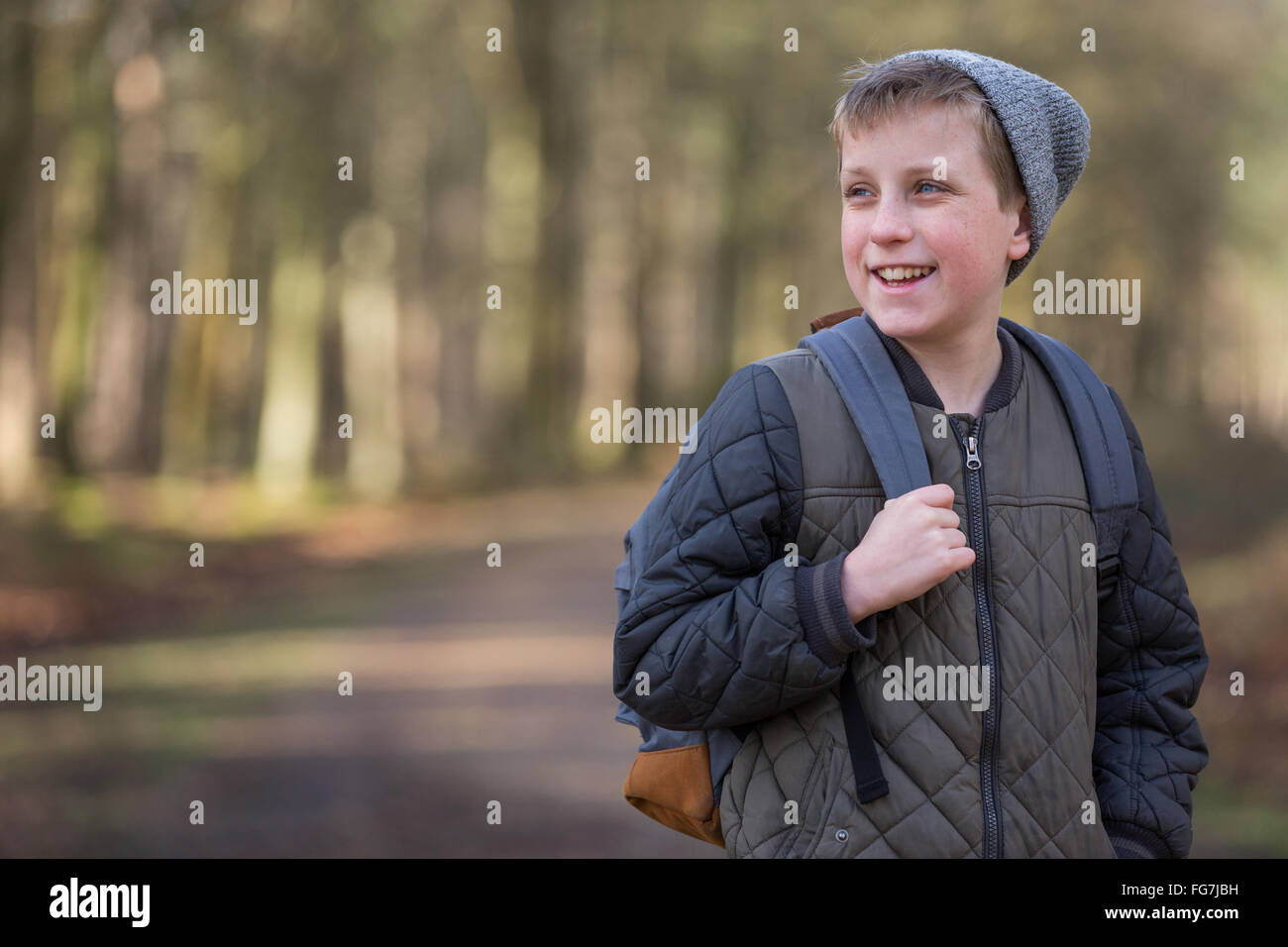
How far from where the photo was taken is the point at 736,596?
2229 mm

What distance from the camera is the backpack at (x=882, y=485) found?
2.22 m

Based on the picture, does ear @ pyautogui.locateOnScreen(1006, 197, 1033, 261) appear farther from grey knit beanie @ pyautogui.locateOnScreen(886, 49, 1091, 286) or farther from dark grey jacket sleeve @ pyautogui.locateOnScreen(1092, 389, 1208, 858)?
dark grey jacket sleeve @ pyautogui.locateOnScreen(1092, 389, 1208, 858)

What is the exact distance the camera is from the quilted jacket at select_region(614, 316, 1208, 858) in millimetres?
2193

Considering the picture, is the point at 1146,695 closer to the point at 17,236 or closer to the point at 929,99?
the point at 929,99

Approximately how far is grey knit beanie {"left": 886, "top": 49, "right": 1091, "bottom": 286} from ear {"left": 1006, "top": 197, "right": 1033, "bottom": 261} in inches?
Answer: 0.4

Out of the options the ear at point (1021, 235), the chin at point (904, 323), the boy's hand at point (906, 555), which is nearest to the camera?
the boy's hand at point (906, 555)

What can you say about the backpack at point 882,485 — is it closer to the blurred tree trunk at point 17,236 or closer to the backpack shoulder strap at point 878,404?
the backpack shoulder strap at point 878,404

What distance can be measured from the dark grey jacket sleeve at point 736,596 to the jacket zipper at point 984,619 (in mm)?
224

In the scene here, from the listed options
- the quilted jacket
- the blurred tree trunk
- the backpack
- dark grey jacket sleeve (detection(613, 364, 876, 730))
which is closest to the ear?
the backpack

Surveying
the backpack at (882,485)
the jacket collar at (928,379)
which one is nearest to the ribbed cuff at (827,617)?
the backpack at (882,485)
